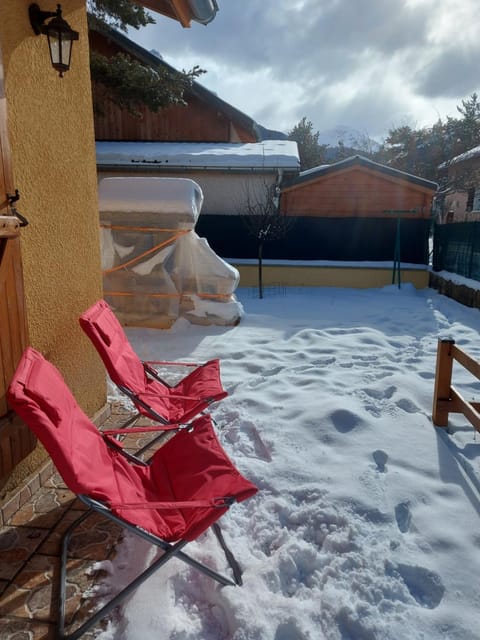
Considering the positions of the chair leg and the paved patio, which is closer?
the chair leg

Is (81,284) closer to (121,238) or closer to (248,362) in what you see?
(248,362)

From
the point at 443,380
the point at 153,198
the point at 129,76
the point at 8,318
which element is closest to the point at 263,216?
the point at 129,76

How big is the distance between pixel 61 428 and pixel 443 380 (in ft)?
9.41

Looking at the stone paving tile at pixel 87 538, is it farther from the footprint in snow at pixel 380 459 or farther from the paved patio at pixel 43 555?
the footprint in snow at pixel 380 459

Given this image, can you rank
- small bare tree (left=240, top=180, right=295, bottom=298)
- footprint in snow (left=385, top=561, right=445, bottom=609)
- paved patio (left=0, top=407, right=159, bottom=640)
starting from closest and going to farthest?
1. paved patio (left=0, top=407, right=159, bottom=640)
2. footprint in snow (left=385, top=561, right=445, bottom=609)
3. small bare tree (left=240, top=180, right=295, bottom=298)

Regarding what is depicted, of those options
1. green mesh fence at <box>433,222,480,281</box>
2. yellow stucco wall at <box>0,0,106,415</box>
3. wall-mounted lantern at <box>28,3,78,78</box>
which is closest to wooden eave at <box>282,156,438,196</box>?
green mesh fence at <box>433,222,480,281</box>

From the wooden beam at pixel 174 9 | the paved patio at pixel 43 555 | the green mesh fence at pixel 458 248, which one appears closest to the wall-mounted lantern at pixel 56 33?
the wooden beam at pixel 174 9

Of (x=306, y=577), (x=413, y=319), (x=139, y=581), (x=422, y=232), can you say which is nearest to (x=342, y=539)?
(x=306, y=577)

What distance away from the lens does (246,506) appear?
252 centimetres

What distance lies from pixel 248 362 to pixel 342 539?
290 centimetres

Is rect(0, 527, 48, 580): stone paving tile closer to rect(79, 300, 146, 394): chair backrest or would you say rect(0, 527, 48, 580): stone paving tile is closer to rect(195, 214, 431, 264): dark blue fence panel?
rect(79, 300, 146, 394): chair backrest

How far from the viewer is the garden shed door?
7.19 feet

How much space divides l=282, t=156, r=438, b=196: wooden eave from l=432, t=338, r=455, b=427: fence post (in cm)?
938

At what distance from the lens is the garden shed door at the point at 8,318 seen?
2.19 metres
